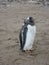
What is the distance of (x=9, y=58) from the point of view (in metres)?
5.82

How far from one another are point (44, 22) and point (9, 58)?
155 inches

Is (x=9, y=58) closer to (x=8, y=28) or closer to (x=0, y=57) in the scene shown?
(x=0, y=57)

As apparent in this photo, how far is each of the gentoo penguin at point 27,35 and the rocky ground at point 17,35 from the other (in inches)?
6.6

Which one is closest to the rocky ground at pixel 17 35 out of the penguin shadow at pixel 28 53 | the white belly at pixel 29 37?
the penguin shadow at pixel 28 53

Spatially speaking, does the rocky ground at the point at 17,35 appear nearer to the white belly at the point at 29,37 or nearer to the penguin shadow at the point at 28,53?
the penguin shadow at the point at 28,53

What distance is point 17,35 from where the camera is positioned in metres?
7.68

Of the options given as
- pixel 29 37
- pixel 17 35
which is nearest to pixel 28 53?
pixel 29 37

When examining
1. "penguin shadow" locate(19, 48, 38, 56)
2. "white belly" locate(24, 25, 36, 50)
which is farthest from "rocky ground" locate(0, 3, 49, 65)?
"white belly" locate(24, 25, 36, 50)

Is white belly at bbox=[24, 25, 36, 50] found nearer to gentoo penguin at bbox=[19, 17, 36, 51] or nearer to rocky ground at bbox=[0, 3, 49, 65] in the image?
gentoo penguin at bbox=[19, 17, 36, 51]

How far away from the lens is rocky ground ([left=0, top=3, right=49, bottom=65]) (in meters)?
5.78

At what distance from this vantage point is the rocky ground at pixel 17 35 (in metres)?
5.78

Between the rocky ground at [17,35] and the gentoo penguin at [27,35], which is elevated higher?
the gentoo penguin at [27,35]

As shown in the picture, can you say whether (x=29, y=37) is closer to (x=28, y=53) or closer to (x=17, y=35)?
(x=28, y=53)

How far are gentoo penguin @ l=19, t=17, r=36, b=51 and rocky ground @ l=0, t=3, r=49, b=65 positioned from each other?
6.6 inches
